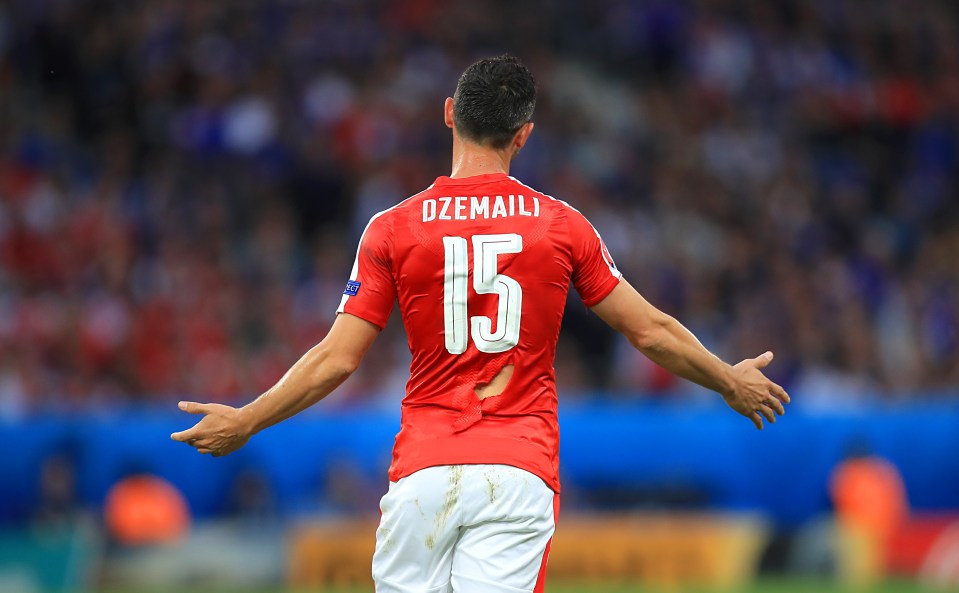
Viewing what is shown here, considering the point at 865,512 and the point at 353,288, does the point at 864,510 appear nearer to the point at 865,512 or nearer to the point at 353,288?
the point at 865,512

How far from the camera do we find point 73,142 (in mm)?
14836

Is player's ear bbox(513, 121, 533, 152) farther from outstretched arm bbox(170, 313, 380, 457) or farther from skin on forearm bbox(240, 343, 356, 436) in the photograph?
skin on forearm bbox(240, 343, 356, 436)

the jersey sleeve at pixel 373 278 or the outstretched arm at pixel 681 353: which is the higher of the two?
the jersey sleeve at pixel 373 278

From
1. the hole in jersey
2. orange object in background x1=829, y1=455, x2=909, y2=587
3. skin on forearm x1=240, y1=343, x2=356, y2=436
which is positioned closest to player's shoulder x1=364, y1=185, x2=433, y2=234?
skin on forearm x1=240, y1=343, x2=356, y2=436

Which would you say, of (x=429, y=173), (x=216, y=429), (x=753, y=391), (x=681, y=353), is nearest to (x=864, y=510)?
(x=429, y=173)

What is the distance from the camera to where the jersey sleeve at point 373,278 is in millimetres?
4324

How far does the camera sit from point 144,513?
465 inches

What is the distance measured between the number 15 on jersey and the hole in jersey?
0.08 metres

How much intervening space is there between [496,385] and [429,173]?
11.0 m

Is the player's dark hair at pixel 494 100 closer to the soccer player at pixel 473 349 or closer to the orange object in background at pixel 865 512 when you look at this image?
the soccer player at pixel 473 349

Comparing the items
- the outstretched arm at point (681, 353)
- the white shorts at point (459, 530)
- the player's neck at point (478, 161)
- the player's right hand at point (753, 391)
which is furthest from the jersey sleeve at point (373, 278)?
the player's right hand at point (753, 391)

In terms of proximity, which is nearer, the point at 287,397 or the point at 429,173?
the point at 287,397

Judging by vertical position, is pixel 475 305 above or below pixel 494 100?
below

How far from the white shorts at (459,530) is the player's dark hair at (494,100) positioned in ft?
3.34
